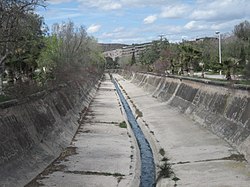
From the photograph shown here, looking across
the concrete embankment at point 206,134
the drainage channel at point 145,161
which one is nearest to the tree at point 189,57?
the concrete embankment at point 206,134

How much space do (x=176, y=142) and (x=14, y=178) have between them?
51.0ft

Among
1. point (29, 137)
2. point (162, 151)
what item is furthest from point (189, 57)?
point (29, 137)

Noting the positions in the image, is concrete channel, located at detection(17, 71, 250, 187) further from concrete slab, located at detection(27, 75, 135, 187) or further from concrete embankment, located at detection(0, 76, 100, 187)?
concrete embankment, located at detection(0, 76, 100, 187)

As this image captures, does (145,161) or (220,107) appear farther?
(220,107)

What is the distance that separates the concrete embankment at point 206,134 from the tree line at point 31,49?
1196cm

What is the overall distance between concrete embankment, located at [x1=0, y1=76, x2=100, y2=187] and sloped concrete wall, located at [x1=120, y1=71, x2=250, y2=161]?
11.6 meters

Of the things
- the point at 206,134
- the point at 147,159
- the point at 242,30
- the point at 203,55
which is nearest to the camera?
the point at 147,159

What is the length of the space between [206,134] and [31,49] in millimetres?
29384

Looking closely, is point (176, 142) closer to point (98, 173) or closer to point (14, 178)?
point (98, 173)

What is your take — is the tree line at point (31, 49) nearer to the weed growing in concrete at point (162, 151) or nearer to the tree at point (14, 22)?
the tree at point (14, 22)

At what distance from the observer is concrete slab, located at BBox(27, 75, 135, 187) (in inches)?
887

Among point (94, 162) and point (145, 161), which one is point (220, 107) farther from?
point (94, 162)

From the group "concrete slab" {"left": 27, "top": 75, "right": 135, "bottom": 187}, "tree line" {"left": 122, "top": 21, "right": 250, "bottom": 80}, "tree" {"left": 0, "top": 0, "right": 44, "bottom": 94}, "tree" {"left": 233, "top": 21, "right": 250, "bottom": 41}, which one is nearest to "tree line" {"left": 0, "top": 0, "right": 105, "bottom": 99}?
"tree" {"left": 0, "top": 0, "right": 44, "bottom": 94}

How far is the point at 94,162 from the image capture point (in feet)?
87.6
